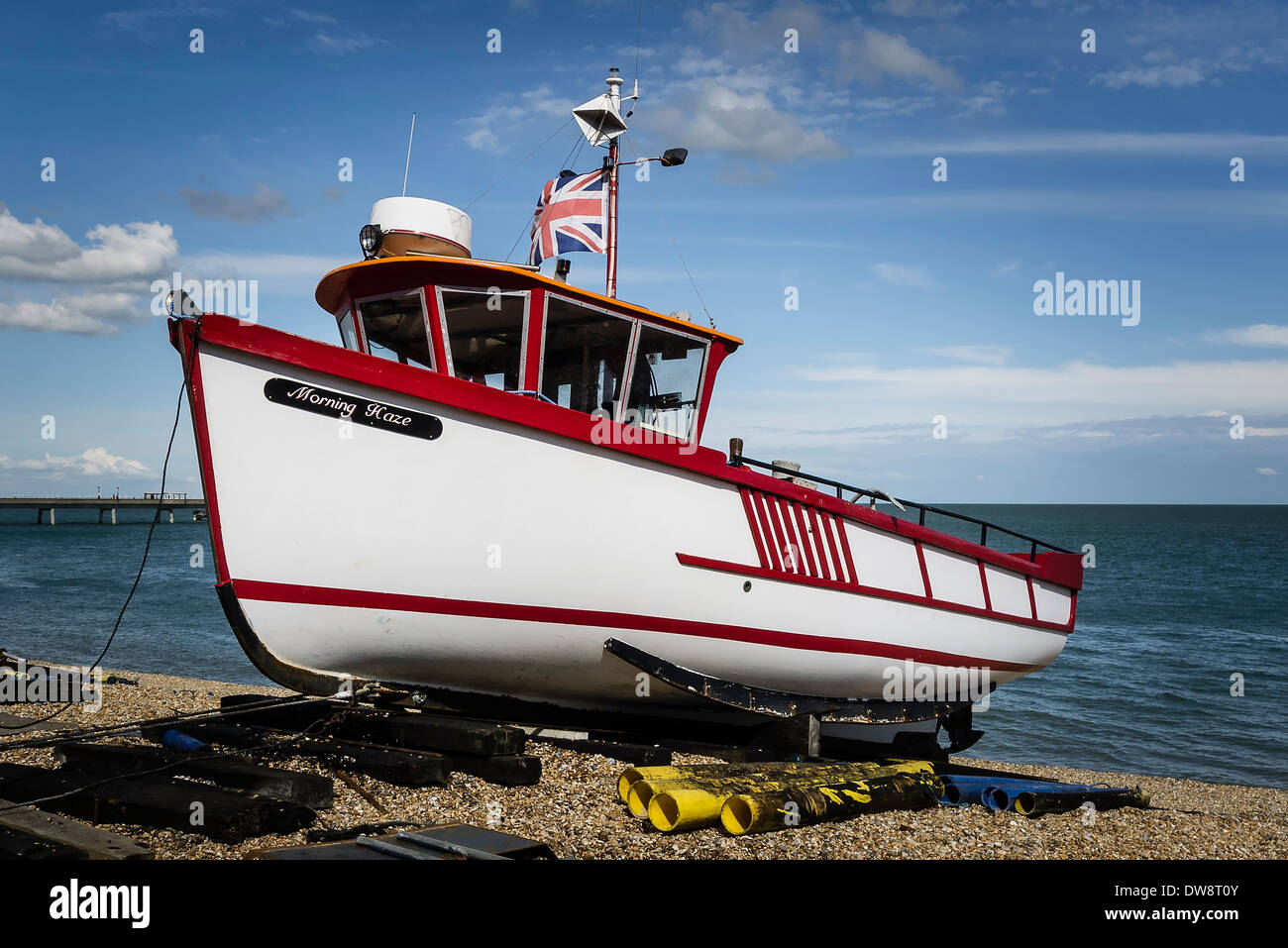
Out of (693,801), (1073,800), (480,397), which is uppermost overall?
(480,397)

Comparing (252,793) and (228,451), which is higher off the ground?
(228,451)

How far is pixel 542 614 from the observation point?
6.97m

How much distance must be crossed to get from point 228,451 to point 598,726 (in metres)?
4.04

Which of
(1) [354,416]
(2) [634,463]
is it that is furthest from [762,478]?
(1) [354,416]

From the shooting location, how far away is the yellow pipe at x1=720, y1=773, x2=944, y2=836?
19.6ft

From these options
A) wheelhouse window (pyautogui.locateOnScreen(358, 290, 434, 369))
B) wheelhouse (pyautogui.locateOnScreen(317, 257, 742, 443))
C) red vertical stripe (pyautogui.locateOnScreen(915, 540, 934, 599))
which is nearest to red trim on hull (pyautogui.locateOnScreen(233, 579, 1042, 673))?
red vertical stripe (pyautogui.locateOnScreen(915, 540, 934, 599))

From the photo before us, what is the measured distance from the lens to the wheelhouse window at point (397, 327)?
736cm

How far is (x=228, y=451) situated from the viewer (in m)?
6.14

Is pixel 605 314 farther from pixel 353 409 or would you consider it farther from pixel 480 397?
pixel 353 409

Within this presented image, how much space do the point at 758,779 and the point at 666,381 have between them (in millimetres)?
3448

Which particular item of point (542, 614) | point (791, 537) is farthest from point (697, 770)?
point (791, 537)

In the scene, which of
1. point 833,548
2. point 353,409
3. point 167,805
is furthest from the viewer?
point 833,548

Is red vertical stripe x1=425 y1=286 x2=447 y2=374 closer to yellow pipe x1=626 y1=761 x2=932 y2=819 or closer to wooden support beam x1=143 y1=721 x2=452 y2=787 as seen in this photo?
wooden support beam x1=143 y1=721 x2=452 y2=787
